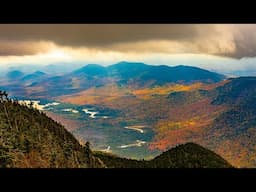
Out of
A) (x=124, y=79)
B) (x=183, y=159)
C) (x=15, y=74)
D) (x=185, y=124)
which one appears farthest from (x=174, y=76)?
(x=183, y=159)

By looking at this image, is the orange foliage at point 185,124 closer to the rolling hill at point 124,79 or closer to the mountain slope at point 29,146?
the rolling hill at point 124,79

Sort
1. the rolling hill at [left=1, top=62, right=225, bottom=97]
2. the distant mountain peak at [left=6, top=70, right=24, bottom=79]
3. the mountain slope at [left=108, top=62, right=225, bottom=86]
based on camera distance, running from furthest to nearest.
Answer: the mountain slope at [left=108, top=62, right=225, bottom=86]
the rolling hill at [left=1, top=62, right=225, bottom=97]
the distant mountain peak at [left=6, top=70, right=24, bottom=79]

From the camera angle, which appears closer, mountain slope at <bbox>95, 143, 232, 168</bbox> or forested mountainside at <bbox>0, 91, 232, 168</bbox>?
forested mountainside at <bbox>0, 91, 232, 168</bbox>

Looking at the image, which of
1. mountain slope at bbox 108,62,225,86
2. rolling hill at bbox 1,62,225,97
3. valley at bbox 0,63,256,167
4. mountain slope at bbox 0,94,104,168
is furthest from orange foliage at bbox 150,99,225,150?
Result: mountain slope at bbox 0,94,104,168

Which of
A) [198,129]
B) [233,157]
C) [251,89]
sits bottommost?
[233,157]

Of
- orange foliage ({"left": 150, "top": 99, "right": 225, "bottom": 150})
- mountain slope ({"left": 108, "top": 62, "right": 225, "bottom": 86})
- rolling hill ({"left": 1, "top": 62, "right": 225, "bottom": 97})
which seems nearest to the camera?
orange foliage ({"left": 150, "top": 99, "right": 225, "bottom": 150})

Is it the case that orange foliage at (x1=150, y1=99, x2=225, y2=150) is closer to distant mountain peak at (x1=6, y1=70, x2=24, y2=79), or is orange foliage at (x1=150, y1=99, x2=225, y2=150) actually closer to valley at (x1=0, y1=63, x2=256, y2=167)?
valley at (x1=0, y1=63, x2=256, y2=167)
